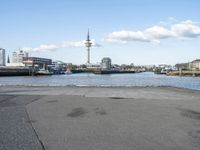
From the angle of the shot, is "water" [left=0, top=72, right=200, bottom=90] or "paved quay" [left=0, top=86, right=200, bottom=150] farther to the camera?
"water" [left=0, top=72, right=200, bottom=90]

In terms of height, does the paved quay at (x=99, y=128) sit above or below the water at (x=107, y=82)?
above

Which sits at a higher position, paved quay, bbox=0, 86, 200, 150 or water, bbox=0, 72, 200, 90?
paved quay, bbox=0, 86, 200, 150

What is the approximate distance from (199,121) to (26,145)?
20.3 ft

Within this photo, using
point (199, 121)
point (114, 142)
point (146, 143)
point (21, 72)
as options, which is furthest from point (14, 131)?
point (21, 72)

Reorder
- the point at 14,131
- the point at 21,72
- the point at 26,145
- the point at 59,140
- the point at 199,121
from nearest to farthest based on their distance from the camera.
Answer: the point at 26,145, the point at 59,140, the point at 14,131, the point at 199,121, the point at 21,72

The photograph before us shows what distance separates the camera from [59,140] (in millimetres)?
9055

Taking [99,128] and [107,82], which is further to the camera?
[107,82]

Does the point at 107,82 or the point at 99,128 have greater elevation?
the point at 99,128

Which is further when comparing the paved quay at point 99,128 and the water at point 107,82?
the water at point 107,82

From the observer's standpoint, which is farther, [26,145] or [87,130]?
[87,130]

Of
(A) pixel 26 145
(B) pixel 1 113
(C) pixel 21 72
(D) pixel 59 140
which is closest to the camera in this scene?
(A) pixel 26 145

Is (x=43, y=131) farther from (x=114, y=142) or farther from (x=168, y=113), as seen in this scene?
(x=168, y=113)

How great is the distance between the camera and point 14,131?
33.0 ft

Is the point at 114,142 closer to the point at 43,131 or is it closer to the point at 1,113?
the point at 43,131
